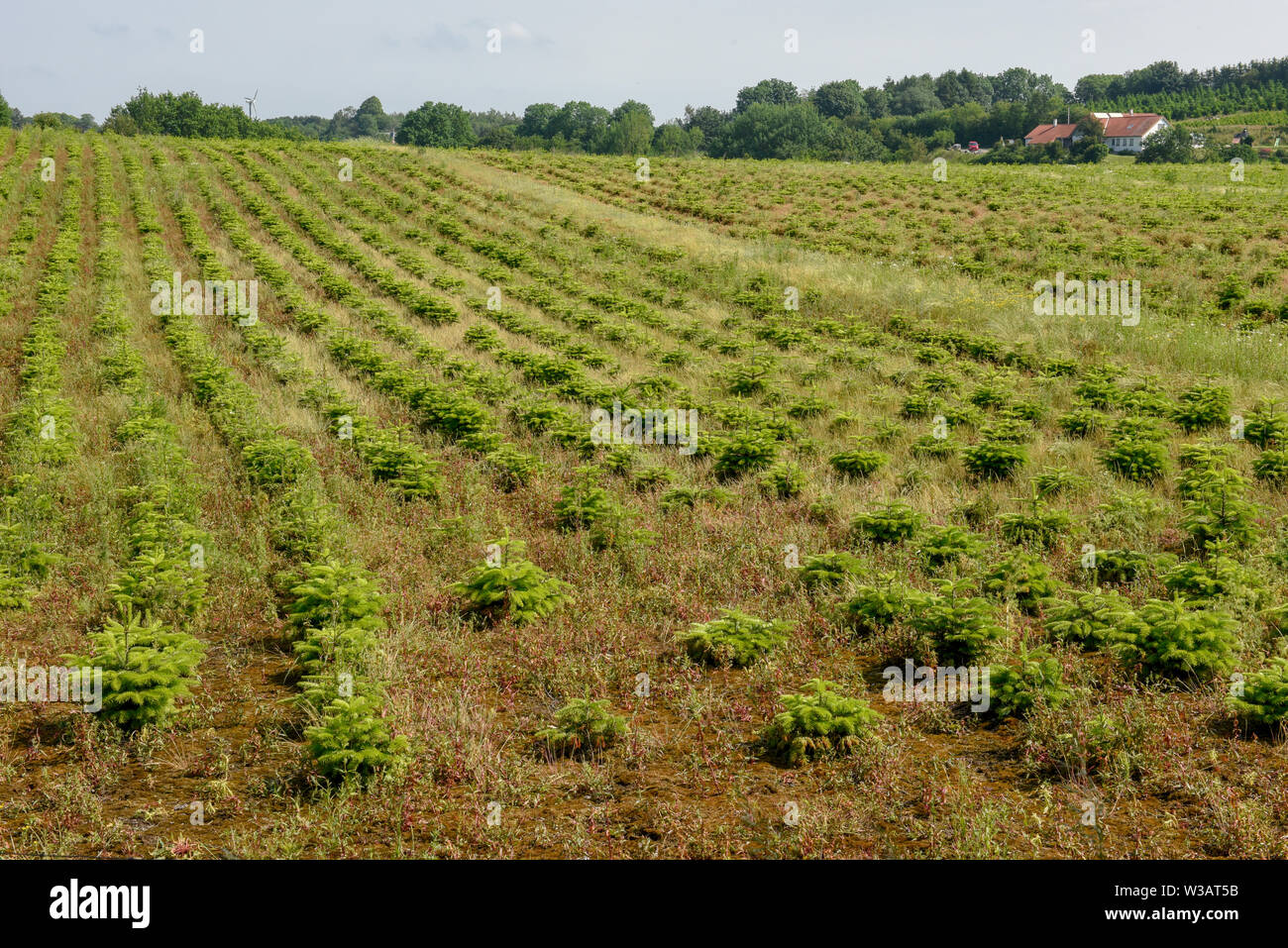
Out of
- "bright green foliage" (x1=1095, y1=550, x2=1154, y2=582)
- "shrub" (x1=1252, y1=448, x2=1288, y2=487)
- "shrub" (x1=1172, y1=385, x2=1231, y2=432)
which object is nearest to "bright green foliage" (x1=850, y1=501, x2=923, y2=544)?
"bright green foliage" (x1=1095, y1=550, x2=1154, y2=582)

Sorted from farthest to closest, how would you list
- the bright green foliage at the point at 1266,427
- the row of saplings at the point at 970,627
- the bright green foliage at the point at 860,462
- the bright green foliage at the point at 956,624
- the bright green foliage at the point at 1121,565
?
1. the bright green foliage at the point at 860,462
2. the bright green foliage at the point at 1266,427
3. the bright green foliage at the point at 1121,565
4. the bright green foliage at the point at 956,624
5. the row of saplings at the point at 970,627

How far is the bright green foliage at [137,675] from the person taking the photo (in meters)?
5.27

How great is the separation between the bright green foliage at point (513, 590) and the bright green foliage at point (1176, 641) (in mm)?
4246

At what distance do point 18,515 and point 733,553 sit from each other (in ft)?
23.7

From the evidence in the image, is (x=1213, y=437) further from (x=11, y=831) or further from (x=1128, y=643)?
(x=11, y=831)

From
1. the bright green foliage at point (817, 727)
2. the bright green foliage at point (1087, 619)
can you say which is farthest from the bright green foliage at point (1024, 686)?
the bright green foliage at point (817, 727)

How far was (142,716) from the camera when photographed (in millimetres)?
5332

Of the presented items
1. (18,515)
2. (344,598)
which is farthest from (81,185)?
(344,598)

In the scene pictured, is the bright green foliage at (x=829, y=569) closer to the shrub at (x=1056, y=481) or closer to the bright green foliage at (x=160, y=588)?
the shrub at (x=1056, y=481)

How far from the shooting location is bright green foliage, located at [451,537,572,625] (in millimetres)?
6996

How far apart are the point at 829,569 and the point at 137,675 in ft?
18.0

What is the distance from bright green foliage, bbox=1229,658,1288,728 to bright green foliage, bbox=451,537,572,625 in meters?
4.82

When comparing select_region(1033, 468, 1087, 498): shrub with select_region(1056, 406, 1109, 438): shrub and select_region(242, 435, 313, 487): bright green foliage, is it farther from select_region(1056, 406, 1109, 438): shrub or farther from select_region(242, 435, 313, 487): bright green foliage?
select_region(242, 435, 313, 487): bright green foliage
